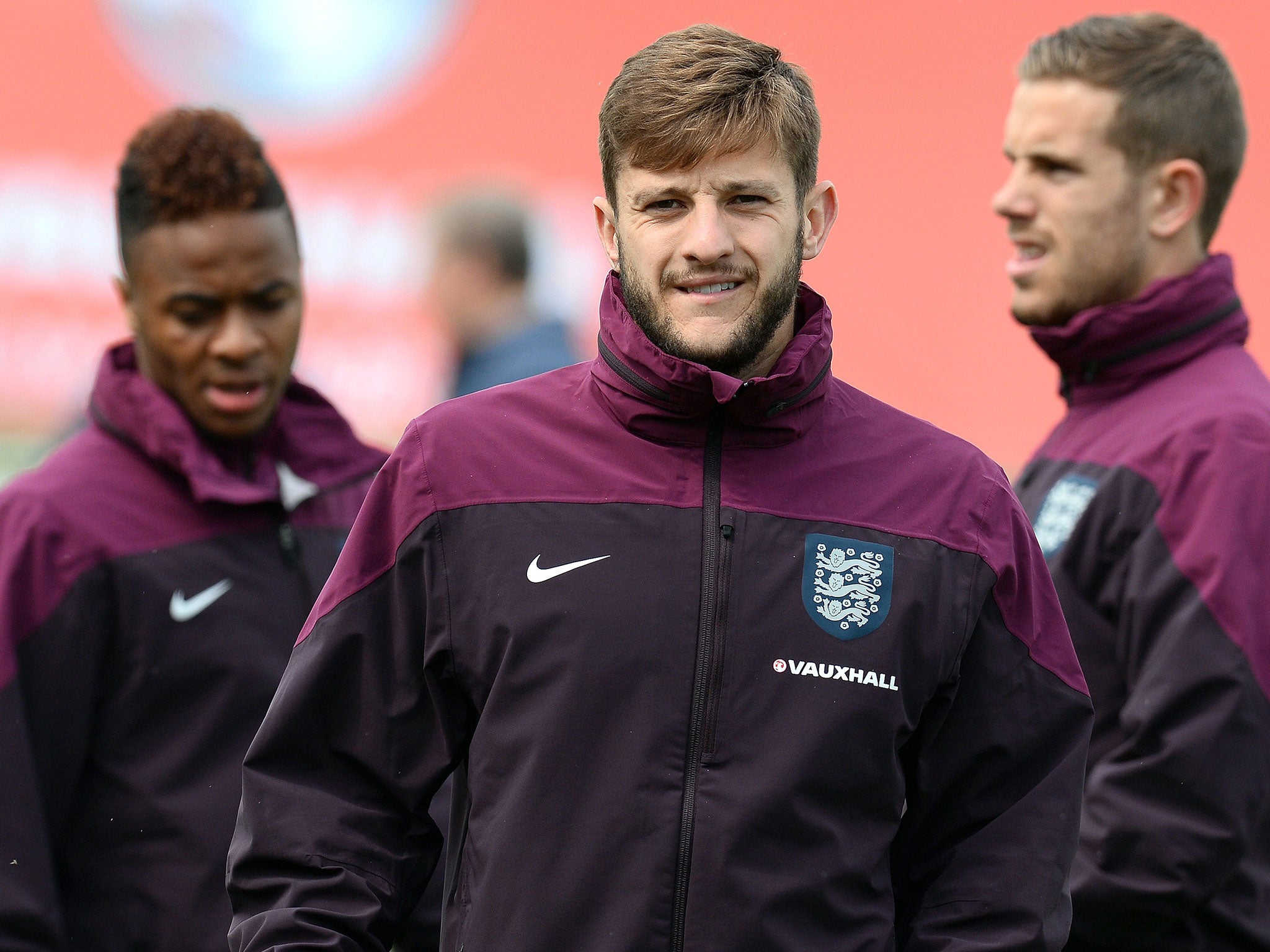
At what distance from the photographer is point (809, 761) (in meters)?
2.00

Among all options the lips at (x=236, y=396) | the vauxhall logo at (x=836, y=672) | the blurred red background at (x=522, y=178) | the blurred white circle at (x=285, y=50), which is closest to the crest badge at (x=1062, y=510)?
the vauxhall logo at (x=836, y=672)

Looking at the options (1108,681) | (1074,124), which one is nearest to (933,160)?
(1074,124)

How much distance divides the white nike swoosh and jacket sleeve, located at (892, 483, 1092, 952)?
498 millimetres

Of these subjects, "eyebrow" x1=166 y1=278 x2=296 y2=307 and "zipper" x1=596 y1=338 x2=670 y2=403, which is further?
"eyebrow" x1=166 y1=278 x2=296 y2=307

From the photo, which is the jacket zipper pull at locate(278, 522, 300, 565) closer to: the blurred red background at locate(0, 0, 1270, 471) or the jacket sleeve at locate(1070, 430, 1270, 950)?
the jacket sleeve at locate(1070, 430, 1270, 950)

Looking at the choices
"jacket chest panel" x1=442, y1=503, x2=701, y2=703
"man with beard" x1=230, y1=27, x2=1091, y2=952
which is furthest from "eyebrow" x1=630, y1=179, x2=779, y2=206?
"jacket chest panel" x1=442, y1=503, x2=701, y2=703

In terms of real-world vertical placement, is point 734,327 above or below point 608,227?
below

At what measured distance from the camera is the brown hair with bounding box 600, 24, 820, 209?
7.02 ft

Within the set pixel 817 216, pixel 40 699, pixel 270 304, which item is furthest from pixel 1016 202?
pixel 40 699

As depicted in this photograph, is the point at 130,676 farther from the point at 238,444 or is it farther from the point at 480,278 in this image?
the point at 480,278

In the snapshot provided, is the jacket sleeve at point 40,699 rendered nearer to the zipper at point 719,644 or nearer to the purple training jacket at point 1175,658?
the zipper at point 719,644

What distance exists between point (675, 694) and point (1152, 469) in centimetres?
129

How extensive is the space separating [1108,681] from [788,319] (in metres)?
1.09

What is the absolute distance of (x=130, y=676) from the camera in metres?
2.66
